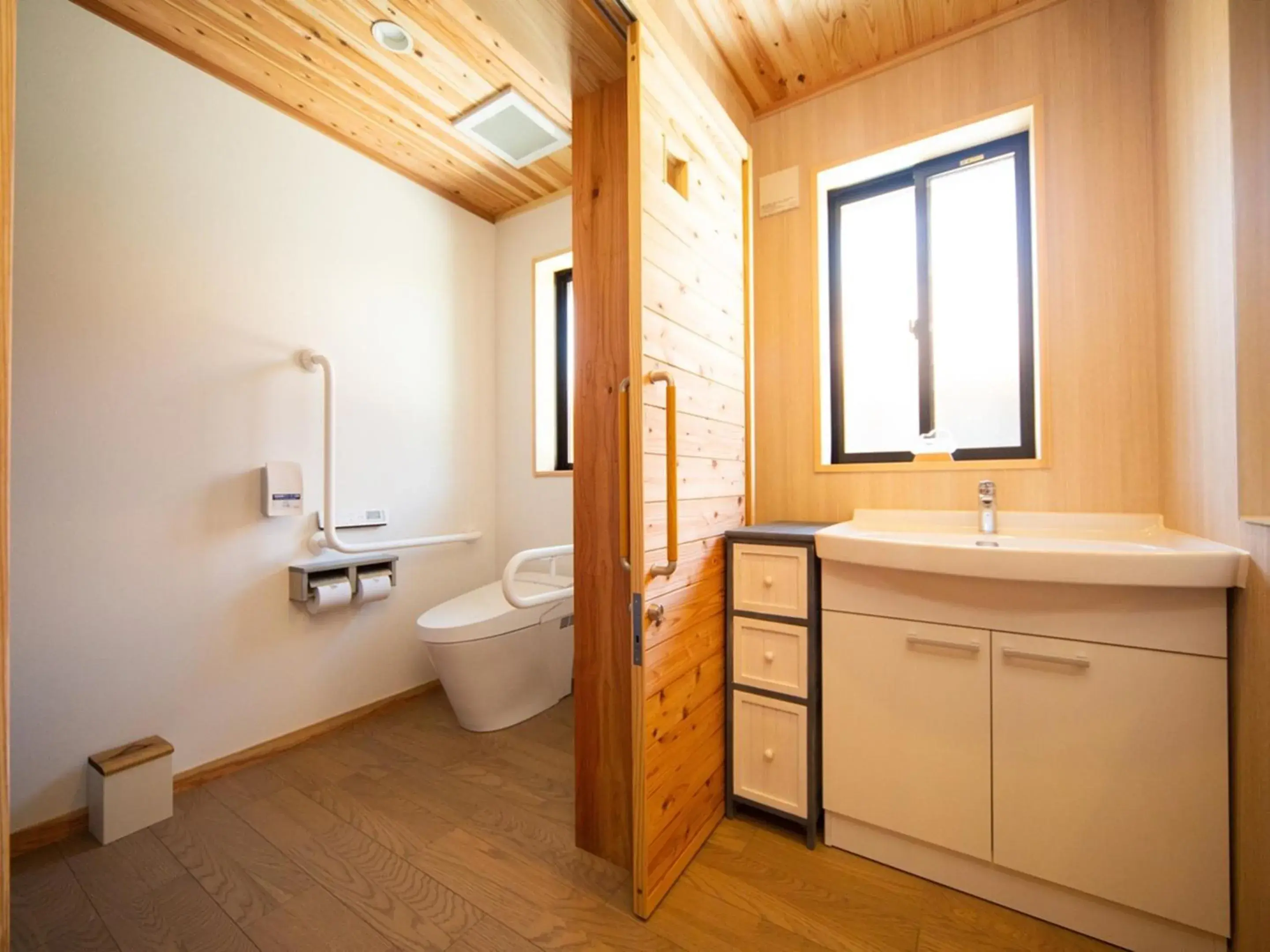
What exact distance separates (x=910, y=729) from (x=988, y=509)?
2.34 feet

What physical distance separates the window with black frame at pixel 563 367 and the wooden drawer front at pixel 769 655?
1.57m

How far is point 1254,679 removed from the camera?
96 centimetres

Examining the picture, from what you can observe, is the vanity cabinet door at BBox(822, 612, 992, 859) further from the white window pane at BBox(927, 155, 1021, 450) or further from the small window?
the small window

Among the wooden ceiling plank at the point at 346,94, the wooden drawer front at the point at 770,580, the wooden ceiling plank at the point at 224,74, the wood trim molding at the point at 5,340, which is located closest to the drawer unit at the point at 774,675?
the wooden drawer front at the point at 770,580

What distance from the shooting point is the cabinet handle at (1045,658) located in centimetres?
114

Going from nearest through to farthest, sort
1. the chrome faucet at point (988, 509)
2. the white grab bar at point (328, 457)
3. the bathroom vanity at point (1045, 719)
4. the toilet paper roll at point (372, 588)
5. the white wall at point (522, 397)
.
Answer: the bathroom vanity at point (1045, 719), the chrome faucet at point (988, 509), the white grab bar at point (328, 457), the toilet paper roll at point (372, 588), the white wall at point (522, 397)

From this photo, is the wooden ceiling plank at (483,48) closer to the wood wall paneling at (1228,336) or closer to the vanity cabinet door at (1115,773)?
the wood wall paneling at (1228,336)

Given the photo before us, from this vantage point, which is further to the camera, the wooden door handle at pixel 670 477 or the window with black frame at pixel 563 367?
the window with black frame at pixel 563 367

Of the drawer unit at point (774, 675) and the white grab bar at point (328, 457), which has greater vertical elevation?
the white grab bar at point (328, 457)

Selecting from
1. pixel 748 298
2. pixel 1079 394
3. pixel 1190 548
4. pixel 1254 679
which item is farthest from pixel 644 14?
pixel 1254 679

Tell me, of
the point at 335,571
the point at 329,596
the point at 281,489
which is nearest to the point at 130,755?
the point at 329,596

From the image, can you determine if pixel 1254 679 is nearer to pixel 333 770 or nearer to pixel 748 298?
pixel 748 298

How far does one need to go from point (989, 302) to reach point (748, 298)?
2.73 feet

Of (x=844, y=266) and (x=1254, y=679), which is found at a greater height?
(x=844, y=266)
